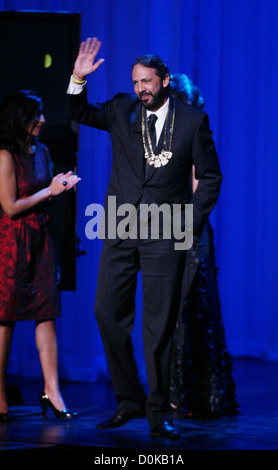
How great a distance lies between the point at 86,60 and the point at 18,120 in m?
0.60

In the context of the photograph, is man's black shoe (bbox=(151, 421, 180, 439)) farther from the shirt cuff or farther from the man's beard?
the shirt cuff

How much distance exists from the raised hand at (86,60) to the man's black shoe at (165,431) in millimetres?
1366

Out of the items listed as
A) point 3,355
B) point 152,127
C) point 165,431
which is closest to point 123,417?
point 165,431

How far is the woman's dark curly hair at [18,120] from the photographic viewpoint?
12.8ft

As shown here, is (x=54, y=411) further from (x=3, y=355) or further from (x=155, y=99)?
(x=155, y=99)

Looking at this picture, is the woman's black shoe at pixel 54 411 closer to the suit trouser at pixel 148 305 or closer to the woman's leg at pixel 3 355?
the woman's leg at pixel 3 355

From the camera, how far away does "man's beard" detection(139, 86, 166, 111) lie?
130 inches

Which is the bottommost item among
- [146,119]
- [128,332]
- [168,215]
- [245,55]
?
[128,332]

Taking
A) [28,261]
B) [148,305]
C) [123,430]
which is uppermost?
[28,261]

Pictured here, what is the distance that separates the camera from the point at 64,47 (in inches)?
169

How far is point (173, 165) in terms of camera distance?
335 cm

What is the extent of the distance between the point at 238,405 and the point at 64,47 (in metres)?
1.88

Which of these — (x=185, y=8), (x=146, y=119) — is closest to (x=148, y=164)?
(x=146, y=119)
